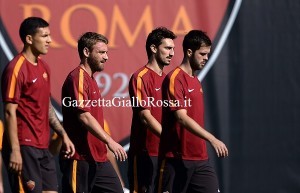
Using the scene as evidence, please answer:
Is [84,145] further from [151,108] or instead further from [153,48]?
[153,48]

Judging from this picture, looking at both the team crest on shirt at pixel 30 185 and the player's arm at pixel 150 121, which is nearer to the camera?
the team crest on shirt at pixel 30 185

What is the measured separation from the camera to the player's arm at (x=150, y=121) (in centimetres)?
798

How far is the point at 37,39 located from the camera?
732 cm

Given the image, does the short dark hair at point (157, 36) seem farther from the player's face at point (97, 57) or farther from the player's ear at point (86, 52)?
the player's ear at point (86, 52)

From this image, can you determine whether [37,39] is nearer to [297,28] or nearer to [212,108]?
[212,108]

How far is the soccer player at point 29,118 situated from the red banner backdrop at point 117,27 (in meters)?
2.10

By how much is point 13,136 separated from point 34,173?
14.8 inches

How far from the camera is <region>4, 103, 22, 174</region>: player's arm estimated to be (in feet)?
22.5

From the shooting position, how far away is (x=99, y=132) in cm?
743

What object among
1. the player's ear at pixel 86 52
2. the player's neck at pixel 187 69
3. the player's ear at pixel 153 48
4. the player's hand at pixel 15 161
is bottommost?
the player's hand at pixel 15 161

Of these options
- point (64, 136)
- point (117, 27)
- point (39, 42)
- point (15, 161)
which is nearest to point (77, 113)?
point (64, 136)

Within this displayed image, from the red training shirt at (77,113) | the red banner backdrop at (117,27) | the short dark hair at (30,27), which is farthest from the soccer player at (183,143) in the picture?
the red banner backdrop at (117,27)

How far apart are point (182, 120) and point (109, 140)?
61cm

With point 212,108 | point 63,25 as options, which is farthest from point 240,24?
point 63,25
